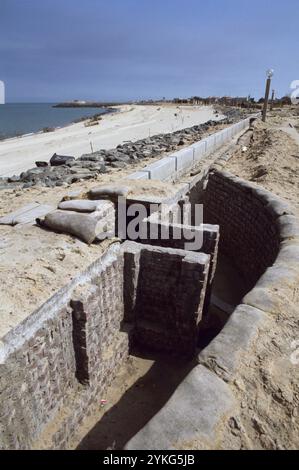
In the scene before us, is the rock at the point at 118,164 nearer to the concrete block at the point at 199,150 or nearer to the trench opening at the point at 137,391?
the concrete block at the point at 199,150

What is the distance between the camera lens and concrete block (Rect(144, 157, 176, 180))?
859 centimetres

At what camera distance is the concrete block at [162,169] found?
28.2ft

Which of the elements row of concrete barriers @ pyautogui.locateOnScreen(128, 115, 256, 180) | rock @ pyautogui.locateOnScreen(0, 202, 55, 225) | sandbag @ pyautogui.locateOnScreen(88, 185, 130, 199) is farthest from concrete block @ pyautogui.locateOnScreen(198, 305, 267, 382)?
row of concrete barriers @ pyautogui.locateOnScreen(128, 115, 256, 180)

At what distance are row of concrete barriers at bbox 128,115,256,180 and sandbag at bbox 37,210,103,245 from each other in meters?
2.54

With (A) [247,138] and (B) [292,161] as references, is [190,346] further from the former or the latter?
(A) [247,138]

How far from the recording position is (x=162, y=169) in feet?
29.7

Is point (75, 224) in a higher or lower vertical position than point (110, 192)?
lower

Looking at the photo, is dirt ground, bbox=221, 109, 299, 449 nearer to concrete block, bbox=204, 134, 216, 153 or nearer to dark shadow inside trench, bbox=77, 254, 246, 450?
dark shadow inside trench, bbox=77, 254, 246, 450

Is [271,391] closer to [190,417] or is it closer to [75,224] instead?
[190,417]

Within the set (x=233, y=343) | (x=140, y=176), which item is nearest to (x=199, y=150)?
(x=140, y=176)

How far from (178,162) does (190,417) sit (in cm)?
857

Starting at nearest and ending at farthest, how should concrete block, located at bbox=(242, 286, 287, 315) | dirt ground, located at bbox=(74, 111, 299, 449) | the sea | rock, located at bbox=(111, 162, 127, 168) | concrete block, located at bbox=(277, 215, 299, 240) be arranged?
dirt ground, located at bbox=(74, 111, 299, 449), concrete block, located at bbox=(242, 286, 287, 315), concrete block, located at bbox=(277, 215, 299, 240), rock, located at bbox=(111, 162, 127, 168), the sea
